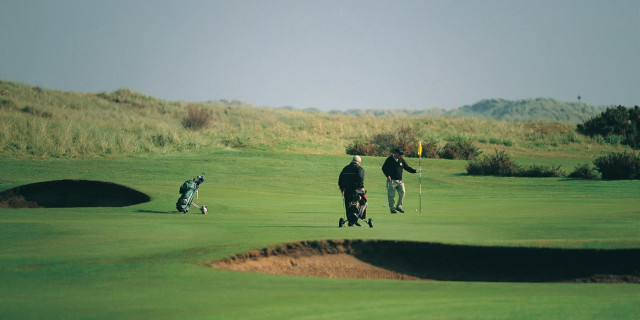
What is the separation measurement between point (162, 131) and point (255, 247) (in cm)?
4104

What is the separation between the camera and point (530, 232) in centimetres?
1650

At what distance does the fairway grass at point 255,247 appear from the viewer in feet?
28.8

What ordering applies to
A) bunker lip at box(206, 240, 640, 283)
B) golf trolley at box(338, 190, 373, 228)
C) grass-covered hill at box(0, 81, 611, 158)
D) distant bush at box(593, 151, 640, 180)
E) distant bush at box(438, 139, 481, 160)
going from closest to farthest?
bunker lip at box(206, 240, 640, 283), golf trolley at box(338, 190, 373, 228), distant bush at box(593, 151, 640, 180), grass-covered hill at box(0, 81, 611, 158), distant bush at box(438, 139, 481, 160)

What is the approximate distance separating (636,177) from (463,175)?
939 cm

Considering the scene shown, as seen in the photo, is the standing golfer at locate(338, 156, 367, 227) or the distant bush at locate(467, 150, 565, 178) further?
the distant bush at locate(467, 150, 565, 178)

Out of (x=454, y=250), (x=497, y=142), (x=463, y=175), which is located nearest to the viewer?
(x=454, y=250)

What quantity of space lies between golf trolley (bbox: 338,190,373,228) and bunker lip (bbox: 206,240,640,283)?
368 centimetres

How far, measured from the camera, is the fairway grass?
345 inches

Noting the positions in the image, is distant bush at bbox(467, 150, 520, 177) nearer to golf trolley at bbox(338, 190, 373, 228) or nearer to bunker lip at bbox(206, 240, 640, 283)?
golf trolley at bbox(338, 190, 373, 228)

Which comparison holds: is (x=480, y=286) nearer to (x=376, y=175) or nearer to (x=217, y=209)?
(x=217, y=209)

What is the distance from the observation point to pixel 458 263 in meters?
13.8

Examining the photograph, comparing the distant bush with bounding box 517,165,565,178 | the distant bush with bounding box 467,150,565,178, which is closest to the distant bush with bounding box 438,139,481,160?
the distant bush with bounding box 467,150,565,178

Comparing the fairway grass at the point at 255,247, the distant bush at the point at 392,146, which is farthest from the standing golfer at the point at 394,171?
the distant bush at the point at 392,146

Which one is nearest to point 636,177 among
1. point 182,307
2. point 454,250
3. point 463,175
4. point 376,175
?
point 463,175
